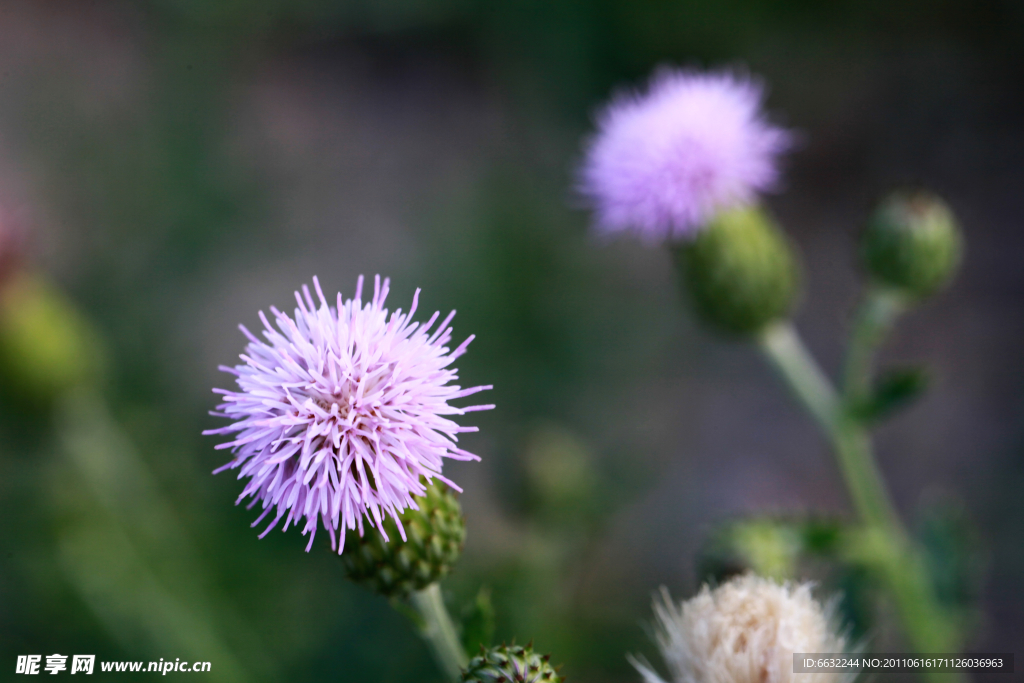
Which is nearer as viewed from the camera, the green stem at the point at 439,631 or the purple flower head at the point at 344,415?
the purple flower head at the point at 344,415

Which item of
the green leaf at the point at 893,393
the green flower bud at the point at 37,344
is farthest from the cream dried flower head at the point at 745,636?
the green flower bud at the point at 37,344

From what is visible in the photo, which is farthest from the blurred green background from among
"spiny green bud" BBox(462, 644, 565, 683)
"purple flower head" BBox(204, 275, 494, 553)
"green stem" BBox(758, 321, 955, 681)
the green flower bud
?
"purple flower head" BBox(204, 275, 494, 553)

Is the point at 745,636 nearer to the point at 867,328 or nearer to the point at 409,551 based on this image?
the point at 409,551

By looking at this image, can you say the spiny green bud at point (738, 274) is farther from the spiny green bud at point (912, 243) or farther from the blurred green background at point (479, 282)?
the blurred green background at point (479, 282)

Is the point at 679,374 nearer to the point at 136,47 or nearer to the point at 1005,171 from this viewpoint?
the point at 1005,171

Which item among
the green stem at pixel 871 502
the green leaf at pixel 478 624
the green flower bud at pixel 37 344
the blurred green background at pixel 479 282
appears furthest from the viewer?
the blurred green background at pixel 479 282

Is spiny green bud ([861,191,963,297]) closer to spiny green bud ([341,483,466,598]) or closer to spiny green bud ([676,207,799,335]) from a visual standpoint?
spiny green bud ([676,207,799,335])

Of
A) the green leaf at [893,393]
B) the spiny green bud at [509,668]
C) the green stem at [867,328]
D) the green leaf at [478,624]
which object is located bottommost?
the spiny green bud at [509,668]
